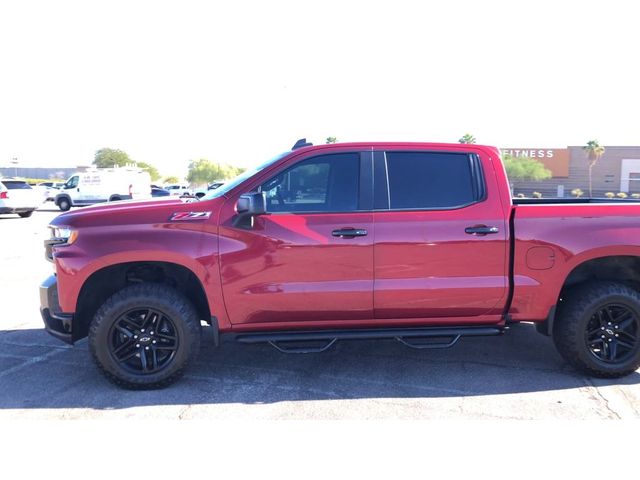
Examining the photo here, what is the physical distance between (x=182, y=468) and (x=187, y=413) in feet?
2.69

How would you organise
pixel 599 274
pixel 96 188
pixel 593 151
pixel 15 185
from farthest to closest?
1. pixel 593 151
2. pixel 96 188
3. pixel 15 185
4. pixel 599 274

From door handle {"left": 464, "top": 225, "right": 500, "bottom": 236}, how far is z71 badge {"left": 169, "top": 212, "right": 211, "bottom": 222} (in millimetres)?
2155

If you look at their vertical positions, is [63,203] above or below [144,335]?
below

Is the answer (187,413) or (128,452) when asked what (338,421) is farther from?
(128,452)

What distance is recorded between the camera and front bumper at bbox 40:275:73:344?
469 centimetres

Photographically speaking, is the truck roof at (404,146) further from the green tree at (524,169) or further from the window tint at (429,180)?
the green tree at (524,169)

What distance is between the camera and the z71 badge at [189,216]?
182 inches

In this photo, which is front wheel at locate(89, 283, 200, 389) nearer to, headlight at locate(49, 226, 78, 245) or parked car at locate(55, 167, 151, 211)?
headlight at locate(49, 226, 78, 245)

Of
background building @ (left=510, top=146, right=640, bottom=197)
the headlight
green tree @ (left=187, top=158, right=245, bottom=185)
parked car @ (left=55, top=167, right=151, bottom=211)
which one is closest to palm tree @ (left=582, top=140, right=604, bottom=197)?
background building @ (left=510, top=146, right=640, bottom=197)

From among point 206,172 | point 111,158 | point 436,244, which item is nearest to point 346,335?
point 436,244

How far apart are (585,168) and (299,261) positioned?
72.1 m

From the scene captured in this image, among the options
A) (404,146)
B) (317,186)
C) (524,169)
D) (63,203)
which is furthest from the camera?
(524,169)

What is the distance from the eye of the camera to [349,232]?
15.3ft

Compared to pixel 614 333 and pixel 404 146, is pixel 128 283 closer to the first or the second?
pixel 404 146
